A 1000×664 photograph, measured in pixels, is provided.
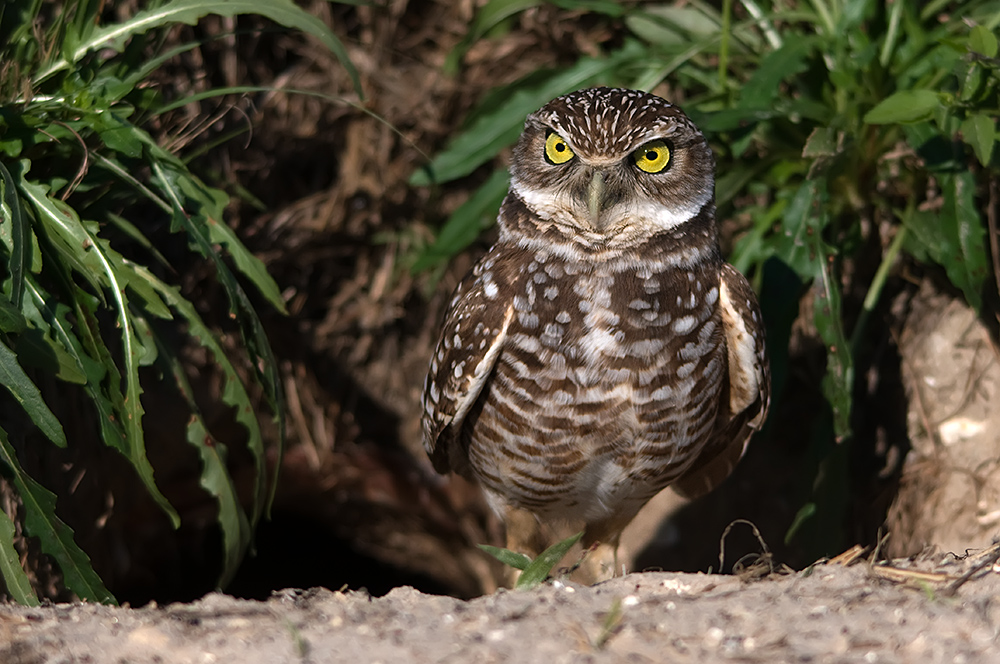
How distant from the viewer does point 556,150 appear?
2.83m

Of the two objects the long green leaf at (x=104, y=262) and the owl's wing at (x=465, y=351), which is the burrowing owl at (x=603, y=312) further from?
the long green leaf at (x=104, y=262)

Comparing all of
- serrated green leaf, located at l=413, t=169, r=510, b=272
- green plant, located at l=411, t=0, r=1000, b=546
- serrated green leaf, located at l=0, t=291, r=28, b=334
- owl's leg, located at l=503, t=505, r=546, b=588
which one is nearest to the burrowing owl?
owl's leg, located at l=503, t=505, r=546, b=588

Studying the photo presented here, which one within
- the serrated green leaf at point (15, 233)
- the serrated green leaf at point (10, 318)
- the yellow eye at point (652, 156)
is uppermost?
the yellow eye at point (652, 156)

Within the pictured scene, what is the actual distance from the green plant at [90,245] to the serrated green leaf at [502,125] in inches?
33.0

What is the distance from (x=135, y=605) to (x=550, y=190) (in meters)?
3.49

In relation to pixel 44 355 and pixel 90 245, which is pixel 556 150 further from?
pixel 44 355

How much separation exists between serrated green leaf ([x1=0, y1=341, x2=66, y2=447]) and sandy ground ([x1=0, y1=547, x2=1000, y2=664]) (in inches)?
19.6

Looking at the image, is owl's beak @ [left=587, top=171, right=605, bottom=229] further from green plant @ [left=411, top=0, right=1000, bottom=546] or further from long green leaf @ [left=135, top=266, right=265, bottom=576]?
long green leaf @ [left=135, top=266, right=265, bottom=576]

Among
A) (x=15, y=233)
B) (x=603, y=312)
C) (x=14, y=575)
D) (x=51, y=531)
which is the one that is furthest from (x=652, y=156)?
(x=14, y=575)

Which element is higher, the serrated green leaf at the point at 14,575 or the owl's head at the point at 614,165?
the owl's head at the point at 614,165

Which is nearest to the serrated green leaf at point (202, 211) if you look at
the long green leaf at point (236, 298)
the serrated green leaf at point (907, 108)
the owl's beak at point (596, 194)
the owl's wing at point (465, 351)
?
the long green leaf at point (236, 298)

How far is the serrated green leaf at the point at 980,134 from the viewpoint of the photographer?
2.88 meters

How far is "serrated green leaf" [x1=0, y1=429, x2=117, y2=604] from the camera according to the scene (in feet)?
8.36

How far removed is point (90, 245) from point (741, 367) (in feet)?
6.83
